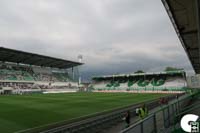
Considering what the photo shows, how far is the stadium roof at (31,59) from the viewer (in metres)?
58.3

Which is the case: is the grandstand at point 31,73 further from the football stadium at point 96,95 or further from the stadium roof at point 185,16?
the stadium roof at point 185,16

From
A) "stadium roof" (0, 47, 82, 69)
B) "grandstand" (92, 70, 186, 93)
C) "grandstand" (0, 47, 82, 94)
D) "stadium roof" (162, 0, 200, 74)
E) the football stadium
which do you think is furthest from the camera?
"grandstand" (92, 70, 186, 93)

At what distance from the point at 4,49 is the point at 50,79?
25873 millimetres

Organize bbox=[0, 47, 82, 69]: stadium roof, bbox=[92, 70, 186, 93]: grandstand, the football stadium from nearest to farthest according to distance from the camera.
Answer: the football stadium < bbox=[0, 47, 82, 69]: stadium roof < bbox=[92, 70, 186, 93]: grandstand

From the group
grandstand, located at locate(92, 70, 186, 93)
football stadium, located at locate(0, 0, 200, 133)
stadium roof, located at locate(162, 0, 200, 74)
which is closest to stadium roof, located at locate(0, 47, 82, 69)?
football stadium, located at locate(0, 0, 200, 133)

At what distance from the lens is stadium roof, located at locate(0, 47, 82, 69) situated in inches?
2296

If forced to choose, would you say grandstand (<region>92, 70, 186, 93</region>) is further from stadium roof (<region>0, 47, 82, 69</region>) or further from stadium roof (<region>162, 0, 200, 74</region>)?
stadium roof (<region>162, 0, 200, 74</region>)

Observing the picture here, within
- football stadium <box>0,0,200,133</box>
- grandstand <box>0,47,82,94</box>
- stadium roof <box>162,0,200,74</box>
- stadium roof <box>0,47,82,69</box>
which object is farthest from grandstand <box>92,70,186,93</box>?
stadium roof <box>162,0,200,74</box>

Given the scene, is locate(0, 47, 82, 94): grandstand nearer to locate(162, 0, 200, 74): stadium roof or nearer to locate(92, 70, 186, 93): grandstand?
locate(92, 70, 186, 93): grandstand

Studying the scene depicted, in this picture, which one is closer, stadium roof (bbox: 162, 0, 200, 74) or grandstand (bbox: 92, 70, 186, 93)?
stadium roof (bbox: 162, 0, 200, 74)

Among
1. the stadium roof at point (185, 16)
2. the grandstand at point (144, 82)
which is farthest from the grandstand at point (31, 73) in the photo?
the stadium roof at point (185, 16)

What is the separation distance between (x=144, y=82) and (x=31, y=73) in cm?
3830

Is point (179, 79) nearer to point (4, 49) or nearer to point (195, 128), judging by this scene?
point (4, 49)

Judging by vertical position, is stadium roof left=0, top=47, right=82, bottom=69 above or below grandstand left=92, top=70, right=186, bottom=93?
above
